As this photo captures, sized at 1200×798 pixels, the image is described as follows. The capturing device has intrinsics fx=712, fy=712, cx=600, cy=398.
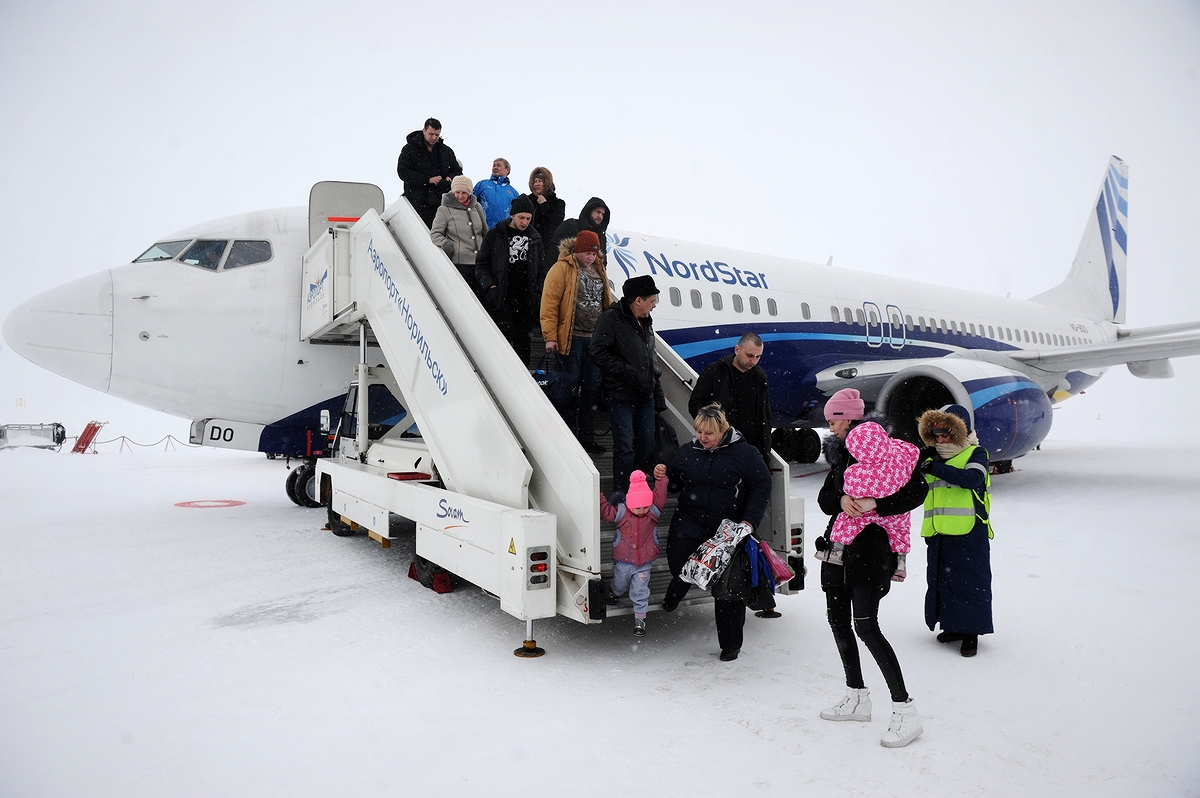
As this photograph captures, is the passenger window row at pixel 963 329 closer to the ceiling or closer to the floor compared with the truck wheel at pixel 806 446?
A: closer to the ceiling

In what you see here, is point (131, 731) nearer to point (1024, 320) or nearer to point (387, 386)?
point (387, 386)

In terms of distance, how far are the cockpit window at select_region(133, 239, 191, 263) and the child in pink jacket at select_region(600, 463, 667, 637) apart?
224 inches

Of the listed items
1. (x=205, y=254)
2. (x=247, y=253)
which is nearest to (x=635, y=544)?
(x=247, y=253)

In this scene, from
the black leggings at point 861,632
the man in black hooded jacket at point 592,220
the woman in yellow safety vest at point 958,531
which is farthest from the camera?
the man in black hooded jacket at point 592,220

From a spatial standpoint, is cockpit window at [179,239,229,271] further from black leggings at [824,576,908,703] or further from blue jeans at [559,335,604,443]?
black leggings at [824,576,908,703]

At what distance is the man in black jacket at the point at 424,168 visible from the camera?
269 inches

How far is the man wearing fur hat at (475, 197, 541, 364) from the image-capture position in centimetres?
516

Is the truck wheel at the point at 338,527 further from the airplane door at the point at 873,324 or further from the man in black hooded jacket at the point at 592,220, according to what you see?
the airplane door at the point at 873,324

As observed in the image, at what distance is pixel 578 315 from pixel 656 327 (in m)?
3.60

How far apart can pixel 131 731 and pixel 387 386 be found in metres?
4.19

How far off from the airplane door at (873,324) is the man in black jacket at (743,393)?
755 centimetres

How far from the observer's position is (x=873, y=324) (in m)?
11.3

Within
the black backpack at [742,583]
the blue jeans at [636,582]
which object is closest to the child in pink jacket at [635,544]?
the blue jeans at [636,582]

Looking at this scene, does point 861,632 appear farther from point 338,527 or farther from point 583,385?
point 338,527
